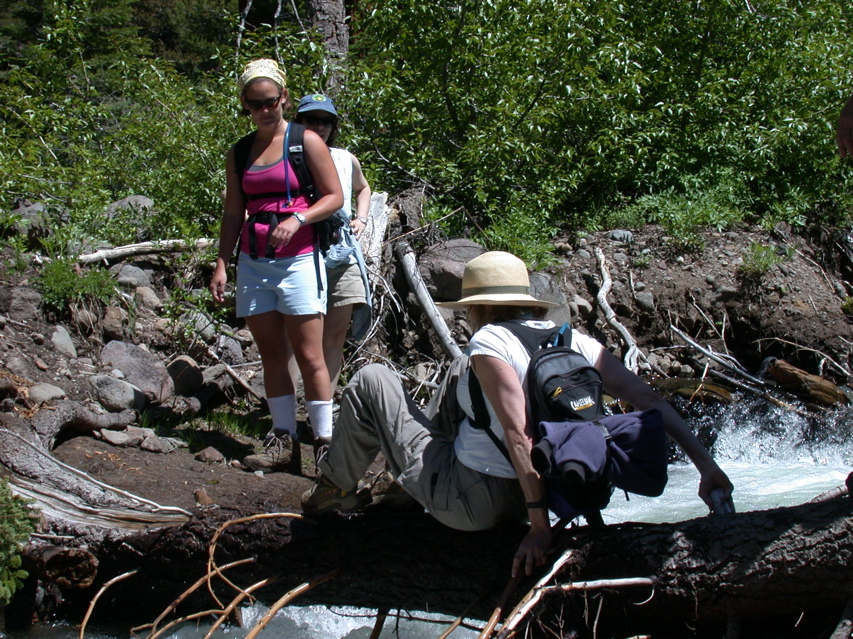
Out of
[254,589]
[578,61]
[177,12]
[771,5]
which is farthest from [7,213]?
[177,12]

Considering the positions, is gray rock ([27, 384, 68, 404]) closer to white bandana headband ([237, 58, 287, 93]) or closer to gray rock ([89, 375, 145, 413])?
gray rock ([89, 375, 145, 413])

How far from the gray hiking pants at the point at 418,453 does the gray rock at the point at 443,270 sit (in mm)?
3546

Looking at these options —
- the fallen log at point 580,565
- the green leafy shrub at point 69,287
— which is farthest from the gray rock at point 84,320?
the fallen log at point 580,565

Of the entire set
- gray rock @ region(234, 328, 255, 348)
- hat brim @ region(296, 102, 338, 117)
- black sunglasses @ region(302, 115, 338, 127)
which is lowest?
gray rock @ region(234, 328, 255, 348)

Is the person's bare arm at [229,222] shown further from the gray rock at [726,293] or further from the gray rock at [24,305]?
the gray rock at [726,293]

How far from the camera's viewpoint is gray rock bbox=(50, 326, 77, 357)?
223 inches

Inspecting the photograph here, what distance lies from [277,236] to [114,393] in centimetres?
199

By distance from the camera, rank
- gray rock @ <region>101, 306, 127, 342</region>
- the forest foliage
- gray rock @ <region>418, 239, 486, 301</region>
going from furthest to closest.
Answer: the forest foliage, gray rock @ <region>418, 239, 486, 301</region>, gray rock @ <region>101, 306, 127, 342</region>

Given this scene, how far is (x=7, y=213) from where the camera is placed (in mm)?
6504

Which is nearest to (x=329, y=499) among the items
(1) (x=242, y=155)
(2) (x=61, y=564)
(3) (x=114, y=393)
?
(2) (x=61, y=564)

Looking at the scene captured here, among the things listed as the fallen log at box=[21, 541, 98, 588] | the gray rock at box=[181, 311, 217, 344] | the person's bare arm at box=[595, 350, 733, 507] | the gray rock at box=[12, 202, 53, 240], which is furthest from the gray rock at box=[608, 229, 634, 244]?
the fallen log at box=[21, 541, 98, 588]

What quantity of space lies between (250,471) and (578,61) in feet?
17.9

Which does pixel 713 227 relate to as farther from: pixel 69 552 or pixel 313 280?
pixel 69 552

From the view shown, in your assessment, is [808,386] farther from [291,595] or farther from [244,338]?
[291,595]
